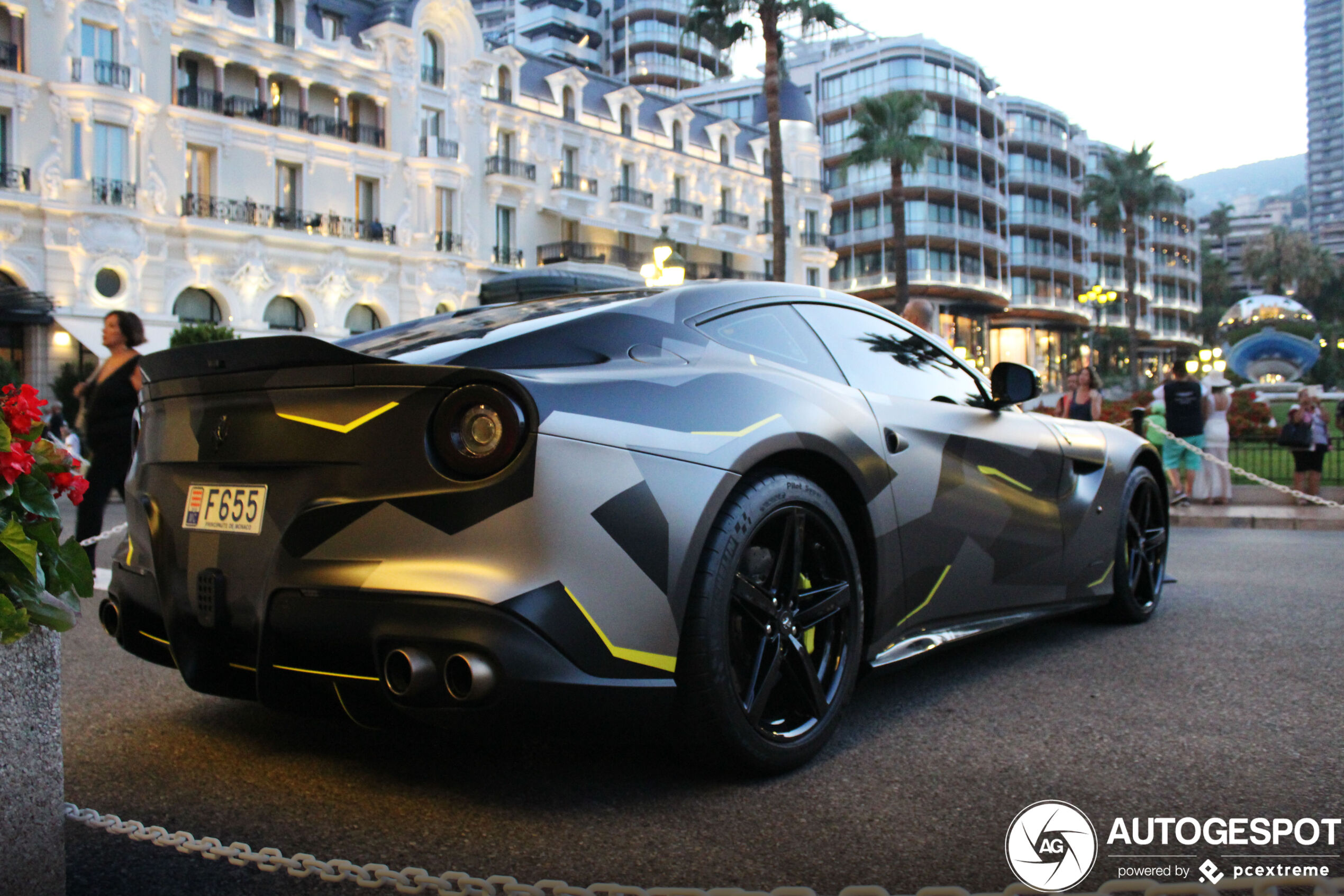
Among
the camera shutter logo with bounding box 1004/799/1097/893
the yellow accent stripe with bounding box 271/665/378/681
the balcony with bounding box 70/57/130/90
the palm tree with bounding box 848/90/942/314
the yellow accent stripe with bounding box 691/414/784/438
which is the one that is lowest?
the camera shutter logo with bounding box 1004/799/1097/893

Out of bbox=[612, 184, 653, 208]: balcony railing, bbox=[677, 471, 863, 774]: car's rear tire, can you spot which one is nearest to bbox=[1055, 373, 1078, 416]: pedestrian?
bbox=[677, 471, 863, 774]: car's rear tire

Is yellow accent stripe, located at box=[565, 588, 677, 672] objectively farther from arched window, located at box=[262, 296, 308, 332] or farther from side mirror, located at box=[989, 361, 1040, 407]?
arched window, located at box=[262, 296, 308, 332]

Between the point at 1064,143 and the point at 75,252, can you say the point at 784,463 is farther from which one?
Answer: the point at 1064,143

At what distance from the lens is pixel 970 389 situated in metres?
4.04

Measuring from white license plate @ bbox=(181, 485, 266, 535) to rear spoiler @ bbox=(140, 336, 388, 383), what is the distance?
29 cm

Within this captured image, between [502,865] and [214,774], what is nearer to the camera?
[502,865]

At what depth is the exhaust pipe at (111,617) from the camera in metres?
2.92

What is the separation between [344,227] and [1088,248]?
64345mm

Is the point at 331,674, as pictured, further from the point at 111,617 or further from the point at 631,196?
the point at 631,196

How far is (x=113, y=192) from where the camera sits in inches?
1114

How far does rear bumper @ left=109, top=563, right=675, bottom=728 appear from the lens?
2219 mm

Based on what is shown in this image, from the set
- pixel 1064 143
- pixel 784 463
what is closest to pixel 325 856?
pixel 784 463

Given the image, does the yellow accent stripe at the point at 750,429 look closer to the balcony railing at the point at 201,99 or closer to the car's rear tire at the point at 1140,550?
the car's rear tire at the point at 1140,550

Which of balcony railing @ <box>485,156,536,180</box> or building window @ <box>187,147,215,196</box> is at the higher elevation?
balcony railing @ <box>485,156,536,180</box>
